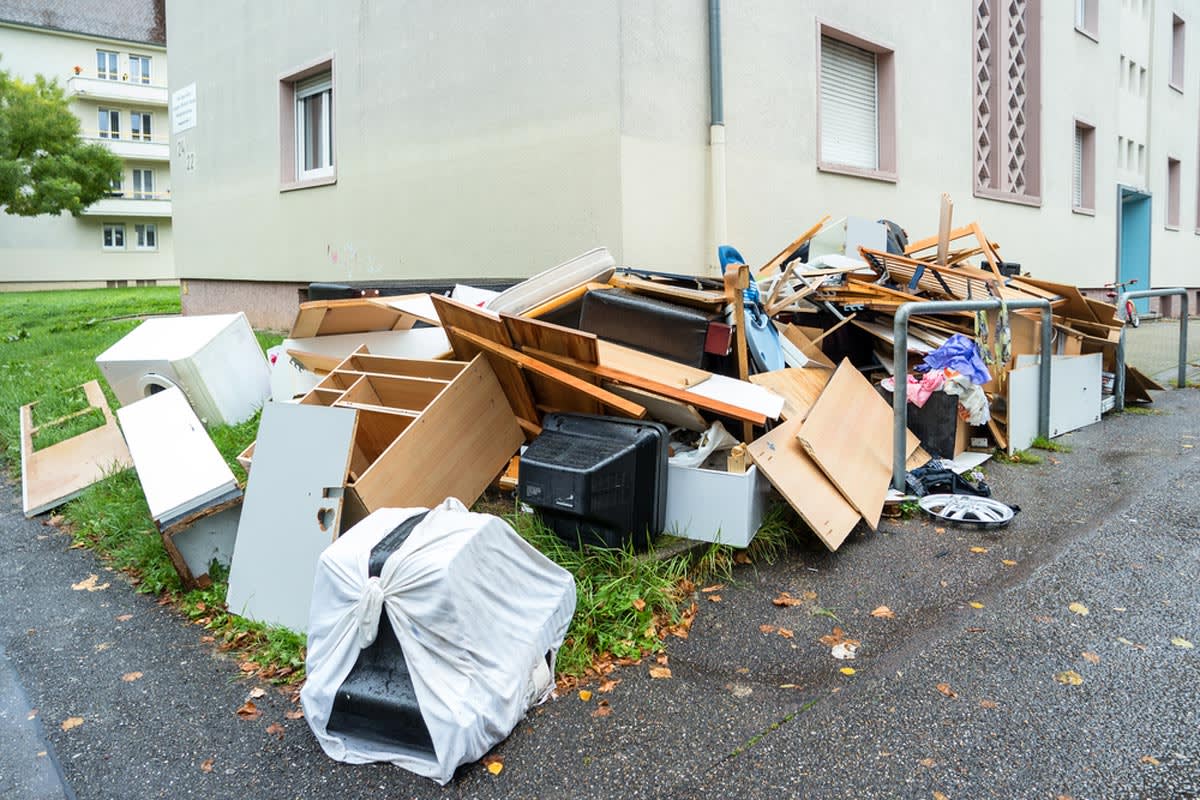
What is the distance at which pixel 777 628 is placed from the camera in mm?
3389

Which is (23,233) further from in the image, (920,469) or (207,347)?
(920,469)

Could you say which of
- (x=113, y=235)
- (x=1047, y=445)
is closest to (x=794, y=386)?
(x=1047, y=445)

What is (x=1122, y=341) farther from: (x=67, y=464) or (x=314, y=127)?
(x=314, y=127)

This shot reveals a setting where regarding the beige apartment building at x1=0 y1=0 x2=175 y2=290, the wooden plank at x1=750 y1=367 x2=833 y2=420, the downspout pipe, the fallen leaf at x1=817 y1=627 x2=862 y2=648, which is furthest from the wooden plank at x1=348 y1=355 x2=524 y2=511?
the beige apartment building at x1=0 y1=0 x2=175 y2=290

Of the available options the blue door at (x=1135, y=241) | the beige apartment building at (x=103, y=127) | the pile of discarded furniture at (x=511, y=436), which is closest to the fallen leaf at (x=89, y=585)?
the pile of discarded furniture at (x=511, y=436)

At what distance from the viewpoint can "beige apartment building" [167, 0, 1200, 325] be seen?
705 centimetres

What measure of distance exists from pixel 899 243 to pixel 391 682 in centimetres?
698

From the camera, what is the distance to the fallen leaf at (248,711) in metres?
2.91

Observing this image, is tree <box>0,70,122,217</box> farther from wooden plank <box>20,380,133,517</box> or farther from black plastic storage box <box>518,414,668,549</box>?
black plastic storage box <box>518,414,668,549</box>

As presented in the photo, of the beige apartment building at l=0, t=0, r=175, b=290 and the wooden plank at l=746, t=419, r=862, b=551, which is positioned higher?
the beige apartment building at l=0, t=0, r=175, b=290

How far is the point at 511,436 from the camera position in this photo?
463 cm

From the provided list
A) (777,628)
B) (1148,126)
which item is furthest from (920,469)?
(1148,126)

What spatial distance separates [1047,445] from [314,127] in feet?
29.8

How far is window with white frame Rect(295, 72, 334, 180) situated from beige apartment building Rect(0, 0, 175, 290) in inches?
1255
